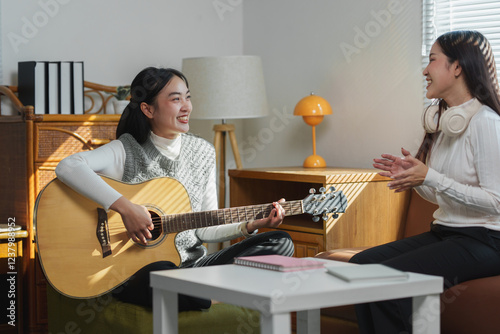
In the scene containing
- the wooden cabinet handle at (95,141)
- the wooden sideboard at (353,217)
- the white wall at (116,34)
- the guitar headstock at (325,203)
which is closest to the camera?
the guitar headstock at (325,203)

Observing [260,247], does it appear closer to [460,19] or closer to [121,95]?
[121,95]

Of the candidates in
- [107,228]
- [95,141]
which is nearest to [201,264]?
[107,228]

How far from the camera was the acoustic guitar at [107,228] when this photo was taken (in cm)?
213

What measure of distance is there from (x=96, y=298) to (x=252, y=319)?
52 cm

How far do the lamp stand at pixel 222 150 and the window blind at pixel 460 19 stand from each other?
101 centimetres

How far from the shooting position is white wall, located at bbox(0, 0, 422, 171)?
10.6 feet

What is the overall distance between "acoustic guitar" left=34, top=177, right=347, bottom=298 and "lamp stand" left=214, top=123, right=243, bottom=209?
4.16 feet

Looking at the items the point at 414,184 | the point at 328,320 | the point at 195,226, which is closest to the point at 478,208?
the point at 414,184

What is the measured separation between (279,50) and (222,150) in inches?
27.6

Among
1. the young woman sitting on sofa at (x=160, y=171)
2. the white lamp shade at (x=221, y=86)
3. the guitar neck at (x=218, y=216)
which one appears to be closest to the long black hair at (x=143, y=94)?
the young woman sitting on sofa at (x=160, y=171)

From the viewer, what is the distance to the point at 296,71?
3748 mm

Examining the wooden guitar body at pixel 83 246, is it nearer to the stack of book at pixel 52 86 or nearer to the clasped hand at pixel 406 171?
the clasped hand at pixel 406 171

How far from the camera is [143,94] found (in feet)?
7.93

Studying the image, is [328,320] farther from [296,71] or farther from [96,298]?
[296,71]
